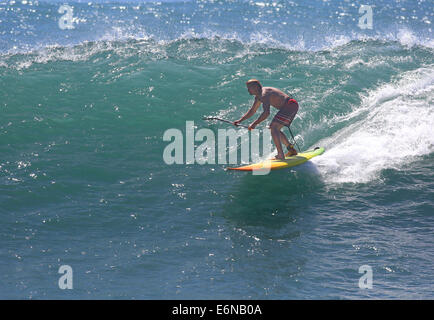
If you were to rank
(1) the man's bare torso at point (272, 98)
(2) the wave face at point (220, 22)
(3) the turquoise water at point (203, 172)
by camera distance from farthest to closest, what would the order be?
(2) the wave face at point (220, 22), (1) the man's bare torso at point (272, 98), (3) the turquoise water at point (203, 172)

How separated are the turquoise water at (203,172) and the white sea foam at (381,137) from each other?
4 centimetres

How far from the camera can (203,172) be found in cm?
906

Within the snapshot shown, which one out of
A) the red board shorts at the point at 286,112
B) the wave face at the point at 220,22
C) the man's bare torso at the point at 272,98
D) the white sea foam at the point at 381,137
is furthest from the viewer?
the wave face at the point at 220,22

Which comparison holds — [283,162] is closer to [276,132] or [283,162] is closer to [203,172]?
[276,132]

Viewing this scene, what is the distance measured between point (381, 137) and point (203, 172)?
3.61 metres

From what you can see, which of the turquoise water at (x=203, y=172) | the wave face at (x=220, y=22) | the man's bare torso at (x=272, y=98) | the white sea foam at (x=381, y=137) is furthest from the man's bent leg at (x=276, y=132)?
the wave face at (x=220, y=22)

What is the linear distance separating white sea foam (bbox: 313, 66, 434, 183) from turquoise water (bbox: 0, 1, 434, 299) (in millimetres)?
40

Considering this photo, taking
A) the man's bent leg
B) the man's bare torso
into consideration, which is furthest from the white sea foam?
the man's bare torso

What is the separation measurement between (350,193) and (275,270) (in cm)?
274

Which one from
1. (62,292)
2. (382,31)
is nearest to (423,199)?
(62,292)

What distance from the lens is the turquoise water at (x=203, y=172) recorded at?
6177 mm

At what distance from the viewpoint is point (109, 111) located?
36.4 ft

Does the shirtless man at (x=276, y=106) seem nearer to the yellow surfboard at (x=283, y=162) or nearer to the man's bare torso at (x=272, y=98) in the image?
the man's bare torso at (x=272, y=98)

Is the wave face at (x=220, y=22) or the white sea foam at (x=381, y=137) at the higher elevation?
the wave face at (x=220, y=22)
